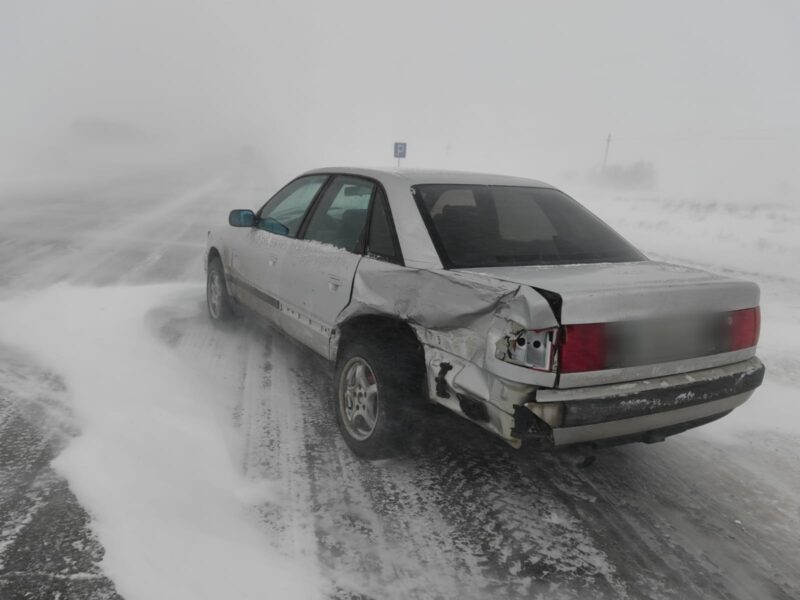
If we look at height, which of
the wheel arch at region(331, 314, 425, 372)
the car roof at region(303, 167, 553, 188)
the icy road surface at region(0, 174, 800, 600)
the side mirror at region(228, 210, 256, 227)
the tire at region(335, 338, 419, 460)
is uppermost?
the car roof at region(303, 167, 553, 188)

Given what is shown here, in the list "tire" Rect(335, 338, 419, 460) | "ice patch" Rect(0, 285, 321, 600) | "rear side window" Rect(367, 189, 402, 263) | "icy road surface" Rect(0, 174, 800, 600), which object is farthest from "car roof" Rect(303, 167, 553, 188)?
"ice patch" Rect(0, 285, 321, 600)

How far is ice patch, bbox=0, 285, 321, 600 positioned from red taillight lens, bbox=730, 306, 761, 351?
83.6 inches

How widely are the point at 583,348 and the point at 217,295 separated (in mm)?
3866

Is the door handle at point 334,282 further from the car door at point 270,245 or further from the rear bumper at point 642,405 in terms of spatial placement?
the rear bumper at point 642,405

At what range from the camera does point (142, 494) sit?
2.71 m

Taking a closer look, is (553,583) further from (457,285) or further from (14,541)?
(14,541)

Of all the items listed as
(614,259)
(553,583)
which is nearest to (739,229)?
(614,259)

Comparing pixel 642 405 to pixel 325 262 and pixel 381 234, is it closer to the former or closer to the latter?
pixel 381 234

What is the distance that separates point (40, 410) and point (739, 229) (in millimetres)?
18011

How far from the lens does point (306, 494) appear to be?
2.85 m

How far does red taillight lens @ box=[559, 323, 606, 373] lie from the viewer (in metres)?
2.37

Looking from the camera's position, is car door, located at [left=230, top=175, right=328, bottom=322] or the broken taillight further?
car door, located at [left=230, top=175, right=328, bottom=322]

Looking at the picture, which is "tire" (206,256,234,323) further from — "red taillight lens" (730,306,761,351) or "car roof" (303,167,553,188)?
"red taillight lens" (730,306,761,351)

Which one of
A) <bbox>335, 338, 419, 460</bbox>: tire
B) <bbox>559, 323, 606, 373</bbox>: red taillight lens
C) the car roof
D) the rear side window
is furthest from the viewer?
the car roof
